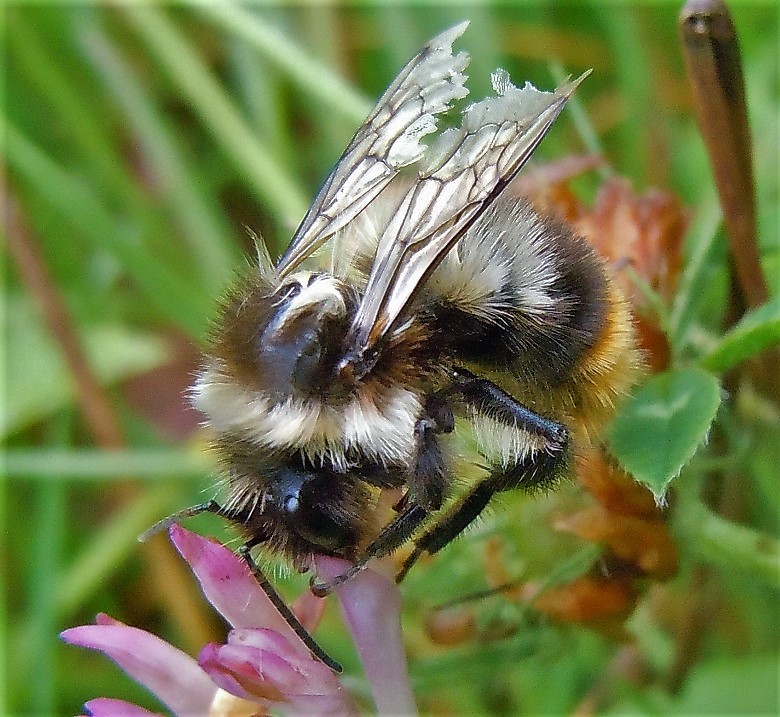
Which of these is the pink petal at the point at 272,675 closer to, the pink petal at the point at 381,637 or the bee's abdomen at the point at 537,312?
the pink petal at the point at 381,637

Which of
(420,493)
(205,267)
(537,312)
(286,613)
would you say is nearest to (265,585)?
(286,613)

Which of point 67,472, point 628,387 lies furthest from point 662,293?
point 67,472

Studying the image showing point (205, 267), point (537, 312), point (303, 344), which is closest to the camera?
point (303, 344)

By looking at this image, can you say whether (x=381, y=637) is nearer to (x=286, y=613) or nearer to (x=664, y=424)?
(x=286, y=613)

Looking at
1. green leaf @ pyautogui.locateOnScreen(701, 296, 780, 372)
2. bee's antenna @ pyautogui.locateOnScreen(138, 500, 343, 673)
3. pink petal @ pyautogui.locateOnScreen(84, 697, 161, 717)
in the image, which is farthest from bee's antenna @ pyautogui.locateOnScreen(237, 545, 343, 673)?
green leaf @ pyautogui.locateOnScreen(701, 296, 780, 372)

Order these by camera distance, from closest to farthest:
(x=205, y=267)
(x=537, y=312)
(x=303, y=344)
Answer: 1. (x=303, y=344)
2. (x=537, y=312)
3. (x=205, y=267)

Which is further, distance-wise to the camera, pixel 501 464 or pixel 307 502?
pixel 501 464

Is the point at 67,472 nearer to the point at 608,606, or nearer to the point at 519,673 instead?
the point at 519,673

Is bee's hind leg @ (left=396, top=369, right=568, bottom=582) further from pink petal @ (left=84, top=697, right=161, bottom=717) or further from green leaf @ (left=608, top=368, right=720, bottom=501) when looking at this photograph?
pink petal @ (left=84, top=697, right=161, bottom=717)
